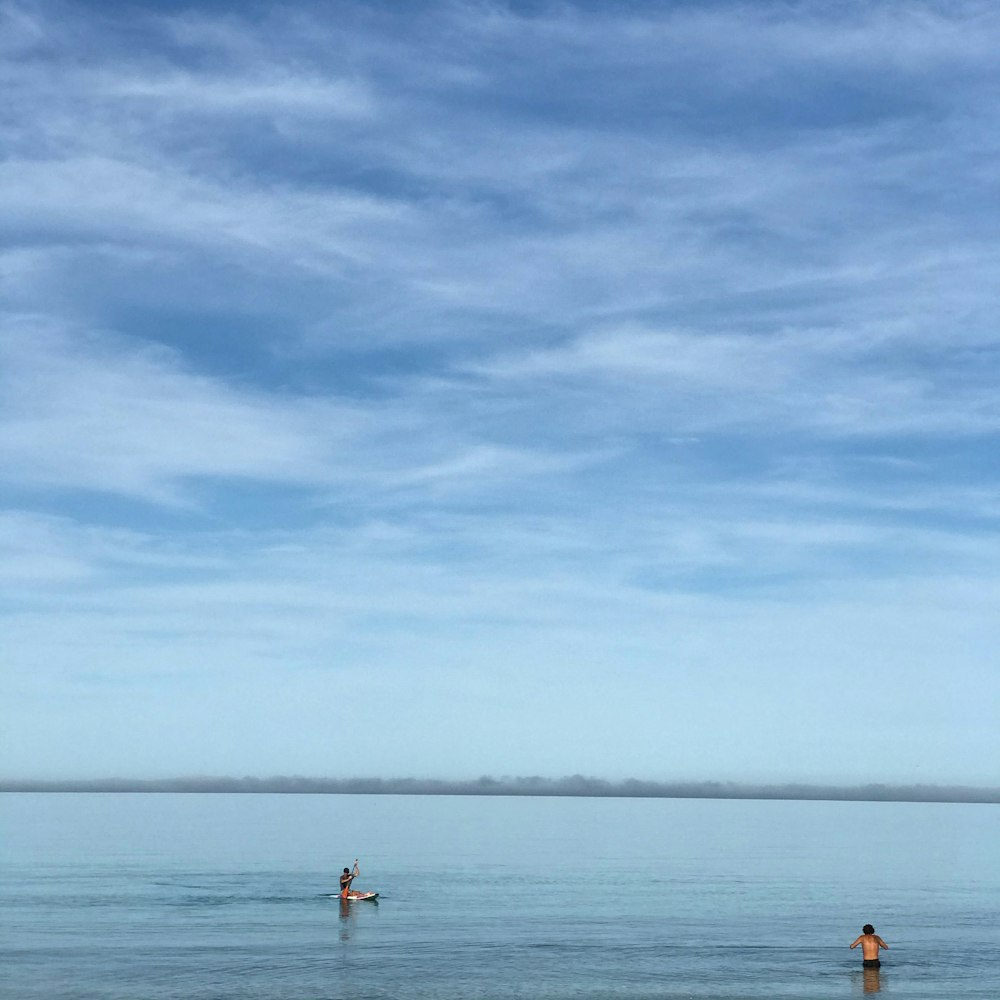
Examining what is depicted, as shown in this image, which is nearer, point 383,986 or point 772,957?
point 383,986

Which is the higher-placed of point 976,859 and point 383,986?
point 383,986

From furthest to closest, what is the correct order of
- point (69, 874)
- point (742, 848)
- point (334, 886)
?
point (742, 848) → point (69, 874) → point (334, 886)

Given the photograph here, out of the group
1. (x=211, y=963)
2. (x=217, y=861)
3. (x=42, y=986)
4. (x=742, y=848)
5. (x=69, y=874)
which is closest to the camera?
(x=42, y=986)

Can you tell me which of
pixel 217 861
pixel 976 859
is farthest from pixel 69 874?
pixel 976 859

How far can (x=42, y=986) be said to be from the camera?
178ft

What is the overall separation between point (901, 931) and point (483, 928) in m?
27.3

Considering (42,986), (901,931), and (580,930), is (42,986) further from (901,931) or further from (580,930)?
(901,931)

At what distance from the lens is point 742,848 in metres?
172

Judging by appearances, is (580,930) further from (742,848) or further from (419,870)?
(742,848)

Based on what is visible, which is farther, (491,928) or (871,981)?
(491,928)

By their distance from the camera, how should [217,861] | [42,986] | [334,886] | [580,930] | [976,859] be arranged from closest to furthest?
[42,986], [580,930], [334,886], [217,861], [976,859]

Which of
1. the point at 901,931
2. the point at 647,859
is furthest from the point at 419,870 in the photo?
the point at 901,931

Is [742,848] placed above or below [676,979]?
below

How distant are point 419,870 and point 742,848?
6519 centimetres
